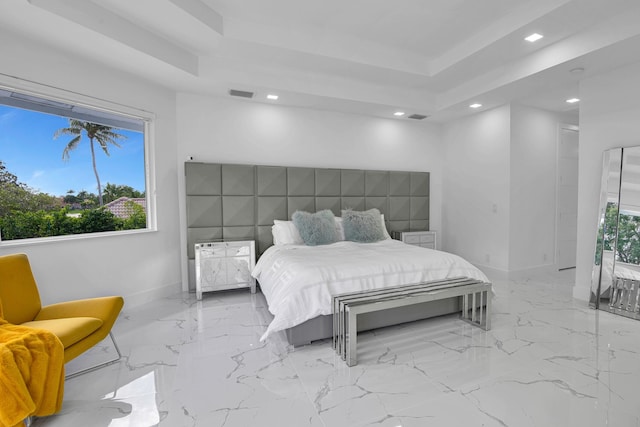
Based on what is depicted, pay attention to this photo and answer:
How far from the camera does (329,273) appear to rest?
261 centimetres

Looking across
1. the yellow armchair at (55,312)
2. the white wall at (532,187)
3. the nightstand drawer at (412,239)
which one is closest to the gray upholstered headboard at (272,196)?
the nightstand drawer at (412,239)

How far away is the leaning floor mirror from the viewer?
10.1 ft

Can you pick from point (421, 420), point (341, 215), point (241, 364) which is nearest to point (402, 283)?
point (421, 420)

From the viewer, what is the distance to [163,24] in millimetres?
2795

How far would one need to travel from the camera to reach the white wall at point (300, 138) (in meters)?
4.07

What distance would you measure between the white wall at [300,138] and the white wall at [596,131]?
2.24m

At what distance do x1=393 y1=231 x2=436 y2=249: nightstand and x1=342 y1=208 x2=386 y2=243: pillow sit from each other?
759 millimetres

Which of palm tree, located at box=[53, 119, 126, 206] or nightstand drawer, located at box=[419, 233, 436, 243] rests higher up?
palm tree, located at box=[53, 119, 126, 206]

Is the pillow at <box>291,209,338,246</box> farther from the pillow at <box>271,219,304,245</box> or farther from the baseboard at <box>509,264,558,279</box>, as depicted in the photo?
the baseboard at <box>509,264,558,279</box>

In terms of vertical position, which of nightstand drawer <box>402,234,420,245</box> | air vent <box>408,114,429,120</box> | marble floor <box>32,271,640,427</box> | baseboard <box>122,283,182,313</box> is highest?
air vent <box>408,114,429,120</box>

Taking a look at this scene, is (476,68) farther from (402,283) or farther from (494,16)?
(402,283)

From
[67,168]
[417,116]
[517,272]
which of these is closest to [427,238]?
[517,272]

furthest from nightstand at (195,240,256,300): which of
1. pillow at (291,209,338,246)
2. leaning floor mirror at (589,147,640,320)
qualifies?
leaning floor mirror at (589,147,640,320)

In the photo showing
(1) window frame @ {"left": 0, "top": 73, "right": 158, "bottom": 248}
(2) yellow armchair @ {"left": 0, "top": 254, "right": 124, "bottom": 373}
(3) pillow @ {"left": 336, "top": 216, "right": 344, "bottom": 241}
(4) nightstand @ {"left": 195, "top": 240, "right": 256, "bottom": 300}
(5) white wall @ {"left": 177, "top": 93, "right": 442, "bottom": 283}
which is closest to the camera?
(2) yellow armchair @ {"left": 0, "top": 254, "right": 124, "bottom": 373}
